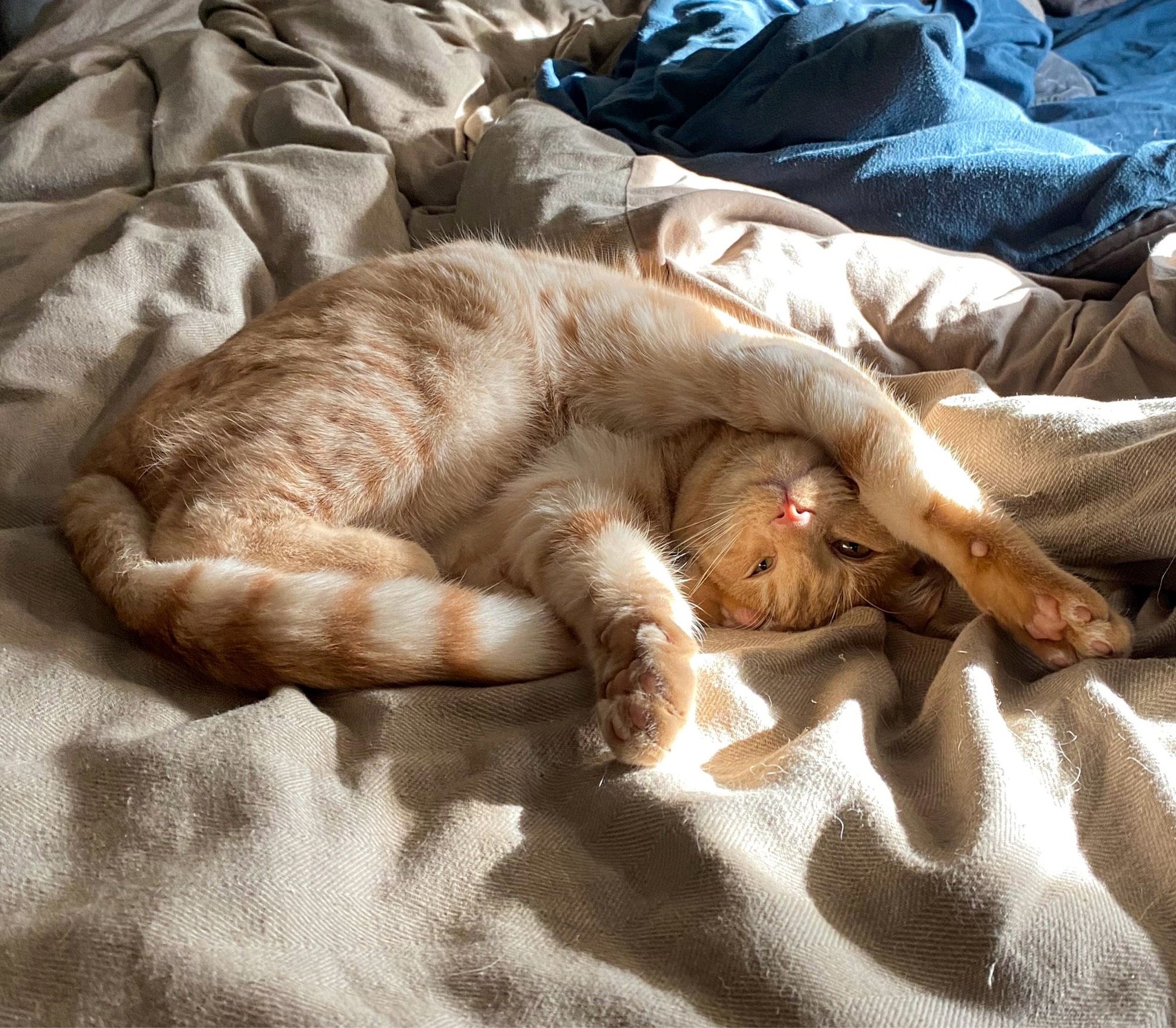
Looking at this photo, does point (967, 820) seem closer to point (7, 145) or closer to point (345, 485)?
point (345, 485)

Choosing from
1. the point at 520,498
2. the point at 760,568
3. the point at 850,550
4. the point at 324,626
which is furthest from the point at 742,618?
the point at 324,626

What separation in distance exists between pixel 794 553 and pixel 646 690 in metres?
0.50

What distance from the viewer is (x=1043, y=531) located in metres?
1.26

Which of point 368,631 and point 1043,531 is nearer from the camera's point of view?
point 368,631

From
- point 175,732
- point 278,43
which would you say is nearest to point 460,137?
point 278,43

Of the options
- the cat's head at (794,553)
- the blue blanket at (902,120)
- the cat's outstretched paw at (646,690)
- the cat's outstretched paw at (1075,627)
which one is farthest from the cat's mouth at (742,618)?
the blue blanket at (902,120)

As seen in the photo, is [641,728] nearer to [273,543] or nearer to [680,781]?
[680,781]

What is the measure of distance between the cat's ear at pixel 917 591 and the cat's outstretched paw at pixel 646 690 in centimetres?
40

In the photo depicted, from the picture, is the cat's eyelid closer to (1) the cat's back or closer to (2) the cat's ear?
(2) the cat's ear

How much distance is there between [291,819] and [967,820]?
668mm

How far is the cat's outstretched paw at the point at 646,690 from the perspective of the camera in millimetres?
965

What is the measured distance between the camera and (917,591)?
137cm

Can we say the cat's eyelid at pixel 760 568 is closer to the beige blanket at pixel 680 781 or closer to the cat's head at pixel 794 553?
the cat's head at pixel 794 553

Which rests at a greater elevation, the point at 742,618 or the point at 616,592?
the point at 616,592
